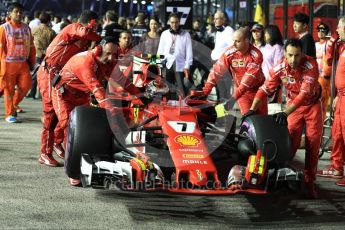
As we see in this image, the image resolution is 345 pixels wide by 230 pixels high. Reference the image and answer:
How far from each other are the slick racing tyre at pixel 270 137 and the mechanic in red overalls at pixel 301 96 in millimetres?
391

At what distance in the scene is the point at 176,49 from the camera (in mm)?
15078

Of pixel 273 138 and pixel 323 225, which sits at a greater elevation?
pixel 273 138

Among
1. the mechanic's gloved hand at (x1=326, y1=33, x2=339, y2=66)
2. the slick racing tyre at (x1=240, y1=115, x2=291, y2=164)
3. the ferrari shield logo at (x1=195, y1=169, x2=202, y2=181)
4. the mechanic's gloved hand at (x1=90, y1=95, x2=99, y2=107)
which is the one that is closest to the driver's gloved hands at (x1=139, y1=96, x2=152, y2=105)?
the mechanic's gloved hand at (x1=90, y1=95, x2=99, y2=107)

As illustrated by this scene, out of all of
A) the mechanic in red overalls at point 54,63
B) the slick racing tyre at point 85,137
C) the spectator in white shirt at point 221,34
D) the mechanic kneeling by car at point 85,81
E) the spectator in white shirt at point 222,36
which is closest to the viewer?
the slick racing tyre at point 85,137

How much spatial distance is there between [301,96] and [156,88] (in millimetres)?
1674

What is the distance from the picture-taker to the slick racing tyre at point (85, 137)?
25.6ft

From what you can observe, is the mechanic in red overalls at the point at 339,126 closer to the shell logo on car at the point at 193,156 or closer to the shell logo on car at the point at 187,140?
the shell logo on car at the point at 187,140

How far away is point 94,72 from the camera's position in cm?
865

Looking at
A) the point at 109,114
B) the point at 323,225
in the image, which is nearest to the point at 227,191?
the point at 323,225

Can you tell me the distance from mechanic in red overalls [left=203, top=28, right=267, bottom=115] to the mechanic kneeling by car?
1047mm

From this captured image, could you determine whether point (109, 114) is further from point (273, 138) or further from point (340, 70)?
point (340, 70)

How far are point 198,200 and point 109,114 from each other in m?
1.21

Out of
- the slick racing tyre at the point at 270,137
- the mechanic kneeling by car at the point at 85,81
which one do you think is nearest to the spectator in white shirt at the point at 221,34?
the mechanic kneeling by car at the point at 85,81

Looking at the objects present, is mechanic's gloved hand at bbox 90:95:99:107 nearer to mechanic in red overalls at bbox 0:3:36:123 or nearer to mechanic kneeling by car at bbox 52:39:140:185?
mechanic kneeling by car at bbox 52:39:140:185
